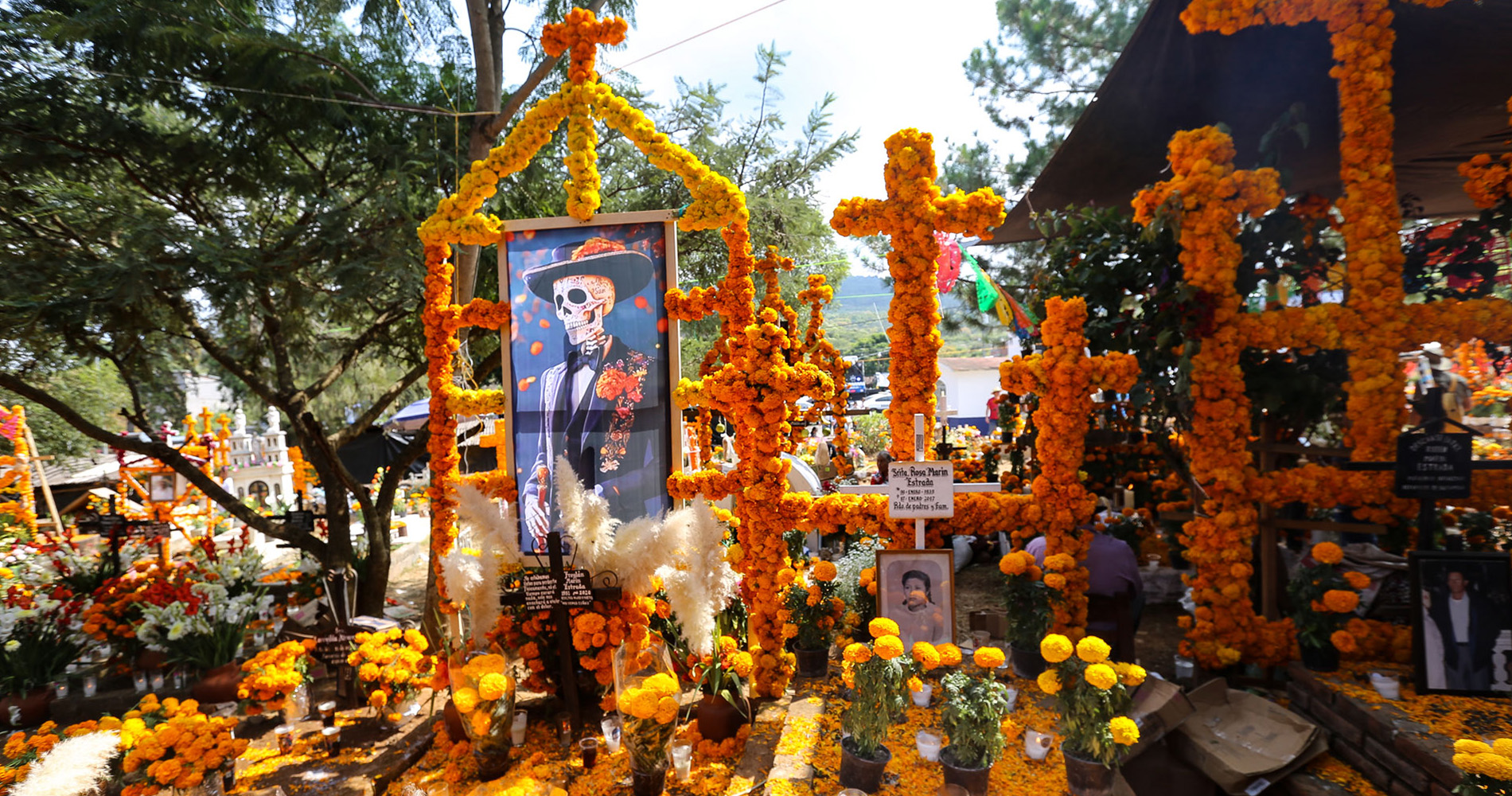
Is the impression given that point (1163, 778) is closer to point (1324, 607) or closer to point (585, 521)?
point (1324, 607)

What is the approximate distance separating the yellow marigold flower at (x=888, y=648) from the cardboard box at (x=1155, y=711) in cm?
136

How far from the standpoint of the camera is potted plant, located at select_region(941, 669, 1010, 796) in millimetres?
2980

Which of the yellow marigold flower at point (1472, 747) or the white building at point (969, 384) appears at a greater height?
the white building at point (969, 384)

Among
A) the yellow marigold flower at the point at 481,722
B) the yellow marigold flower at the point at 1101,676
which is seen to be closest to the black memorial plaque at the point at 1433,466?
the yellow marigold flower at the point at 1101,676

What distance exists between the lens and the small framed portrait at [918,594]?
406cm

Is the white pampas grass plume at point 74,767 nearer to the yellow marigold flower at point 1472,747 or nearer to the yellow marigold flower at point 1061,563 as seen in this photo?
the yellow marigold flower at point 1061,563

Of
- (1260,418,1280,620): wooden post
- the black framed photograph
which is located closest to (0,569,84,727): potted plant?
the black framed photograph

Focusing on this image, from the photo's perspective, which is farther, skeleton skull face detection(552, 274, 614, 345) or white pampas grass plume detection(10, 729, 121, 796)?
skeleton skull face detection(552, 274, 614, 345)

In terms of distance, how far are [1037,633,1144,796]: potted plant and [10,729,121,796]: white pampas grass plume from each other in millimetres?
4556

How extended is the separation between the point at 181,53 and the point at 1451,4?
8547 mm

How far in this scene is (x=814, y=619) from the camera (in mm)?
4438

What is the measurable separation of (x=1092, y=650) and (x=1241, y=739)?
1.33 metres

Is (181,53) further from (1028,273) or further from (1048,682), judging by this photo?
(1028,273)

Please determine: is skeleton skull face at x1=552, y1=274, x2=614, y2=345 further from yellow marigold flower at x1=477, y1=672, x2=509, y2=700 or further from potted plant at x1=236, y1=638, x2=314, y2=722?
potted plant at x1=236, y1=638, x2=314, y2=722
